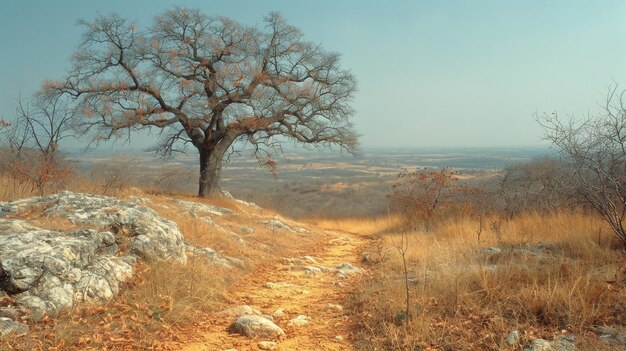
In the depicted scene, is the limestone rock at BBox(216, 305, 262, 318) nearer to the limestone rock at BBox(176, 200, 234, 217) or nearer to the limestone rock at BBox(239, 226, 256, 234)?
the limestone rock at BBox(239, 226, 256, 234)

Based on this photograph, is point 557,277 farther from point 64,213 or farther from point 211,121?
point 211,121

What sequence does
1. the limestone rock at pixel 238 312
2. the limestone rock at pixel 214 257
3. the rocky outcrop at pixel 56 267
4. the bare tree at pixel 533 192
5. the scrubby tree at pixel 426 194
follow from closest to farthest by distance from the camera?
the rocky outcrop at pixel 56 267, the limestone rock at pixel 238 312, the limestone rock at pixel 214 257, the bare tree at pixel 533 192, the scrubby tree at pixel 426 194

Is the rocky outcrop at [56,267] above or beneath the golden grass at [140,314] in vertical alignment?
above

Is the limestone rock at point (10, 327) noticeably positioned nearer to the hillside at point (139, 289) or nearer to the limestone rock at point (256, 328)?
the hillside at point (139, 289)

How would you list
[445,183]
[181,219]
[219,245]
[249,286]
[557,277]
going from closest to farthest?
1. [557,277]
2. [249,286]
3. [219,245]
4. [181,219]
5. [445,183]

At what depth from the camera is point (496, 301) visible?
195 inches

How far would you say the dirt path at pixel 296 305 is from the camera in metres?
4.59

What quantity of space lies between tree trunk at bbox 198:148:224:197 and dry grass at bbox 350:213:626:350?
43.1ft

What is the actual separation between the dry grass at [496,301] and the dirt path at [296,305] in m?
0.36

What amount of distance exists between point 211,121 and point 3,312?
15.1 m

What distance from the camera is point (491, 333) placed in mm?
4270

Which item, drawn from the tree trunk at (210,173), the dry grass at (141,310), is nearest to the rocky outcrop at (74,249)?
the dry grass at (141,310)

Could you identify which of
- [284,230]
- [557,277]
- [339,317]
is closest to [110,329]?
[339,317]

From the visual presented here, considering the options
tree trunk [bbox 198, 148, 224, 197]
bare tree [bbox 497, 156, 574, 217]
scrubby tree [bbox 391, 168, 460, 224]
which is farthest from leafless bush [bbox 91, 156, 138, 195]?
bare tree [bbox 497, 156, 574, 217]
